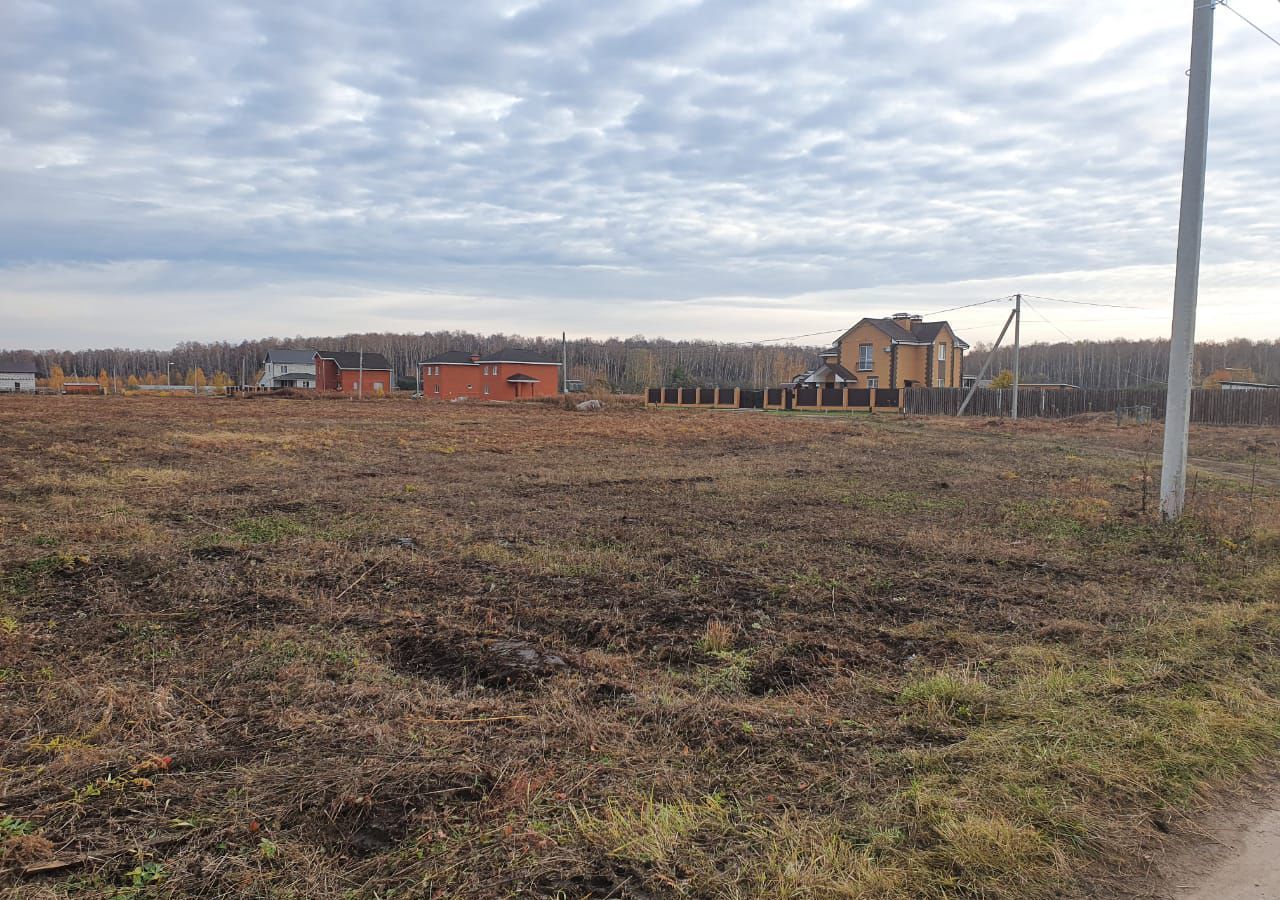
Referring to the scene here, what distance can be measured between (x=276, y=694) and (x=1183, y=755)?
14.4 ft

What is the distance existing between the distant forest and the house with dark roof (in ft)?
107

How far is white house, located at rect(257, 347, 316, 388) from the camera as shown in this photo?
81750 mm

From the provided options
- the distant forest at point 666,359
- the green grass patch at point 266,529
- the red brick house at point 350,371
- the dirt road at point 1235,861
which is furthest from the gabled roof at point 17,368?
the dirt road at point 1235,861

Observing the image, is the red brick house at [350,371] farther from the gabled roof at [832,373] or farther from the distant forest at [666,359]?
the gabled roof at [832,373]

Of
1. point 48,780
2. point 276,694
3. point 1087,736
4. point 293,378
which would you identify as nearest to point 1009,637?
point 1087,736

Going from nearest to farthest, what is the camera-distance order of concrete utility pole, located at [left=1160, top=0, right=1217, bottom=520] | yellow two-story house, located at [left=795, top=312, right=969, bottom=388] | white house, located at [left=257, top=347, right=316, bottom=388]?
1. concrete utility pole, located at [left=1160, top=0, right=1217, bottom=520]
2. yellow two-story house, located at [left=795, top=312, right=969, bottom=388]
3. white house, located at [left=257, top=347, right=316, bottom=388]

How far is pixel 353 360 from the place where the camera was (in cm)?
7856

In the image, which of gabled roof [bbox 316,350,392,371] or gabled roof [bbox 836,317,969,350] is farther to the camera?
gabled roof [bbox 316,350,392,371]

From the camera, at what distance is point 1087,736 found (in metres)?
3.55

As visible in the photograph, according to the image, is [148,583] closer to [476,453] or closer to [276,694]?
[276,694]

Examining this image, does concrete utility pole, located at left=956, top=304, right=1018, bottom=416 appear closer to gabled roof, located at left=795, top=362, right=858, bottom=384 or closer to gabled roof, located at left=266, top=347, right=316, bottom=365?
gabled roof, located at left=795, top=362, right=858, bottom=384

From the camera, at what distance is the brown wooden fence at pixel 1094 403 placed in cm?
3706

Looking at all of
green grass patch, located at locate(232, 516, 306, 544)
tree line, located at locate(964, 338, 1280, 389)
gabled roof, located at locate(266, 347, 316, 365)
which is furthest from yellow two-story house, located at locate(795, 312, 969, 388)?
green grass patch, located at locate(232, 516, 306, 544)

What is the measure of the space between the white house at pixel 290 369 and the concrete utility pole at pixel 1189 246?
273 feet
